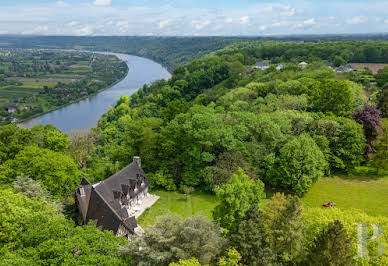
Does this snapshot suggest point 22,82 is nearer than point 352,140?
No

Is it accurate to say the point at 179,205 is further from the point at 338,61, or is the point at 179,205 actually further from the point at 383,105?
the point at 338,61

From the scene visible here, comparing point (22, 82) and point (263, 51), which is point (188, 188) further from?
point (22, 82)

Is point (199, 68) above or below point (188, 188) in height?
above

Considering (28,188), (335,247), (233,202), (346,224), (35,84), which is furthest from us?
(35,84)

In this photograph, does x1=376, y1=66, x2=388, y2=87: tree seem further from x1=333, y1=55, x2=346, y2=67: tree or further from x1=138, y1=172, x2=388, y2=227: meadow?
x1=138, y1=172, x2=388, y2=227: meadow

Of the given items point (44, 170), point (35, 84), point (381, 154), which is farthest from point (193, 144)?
point (35, 84)

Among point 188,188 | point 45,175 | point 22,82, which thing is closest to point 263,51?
point 188,188

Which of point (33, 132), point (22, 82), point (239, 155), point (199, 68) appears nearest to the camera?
point (239, 155)

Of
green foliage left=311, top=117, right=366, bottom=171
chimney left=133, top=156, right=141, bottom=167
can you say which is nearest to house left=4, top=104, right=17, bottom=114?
chimney left=133, top=156, right=141, bottom=167
